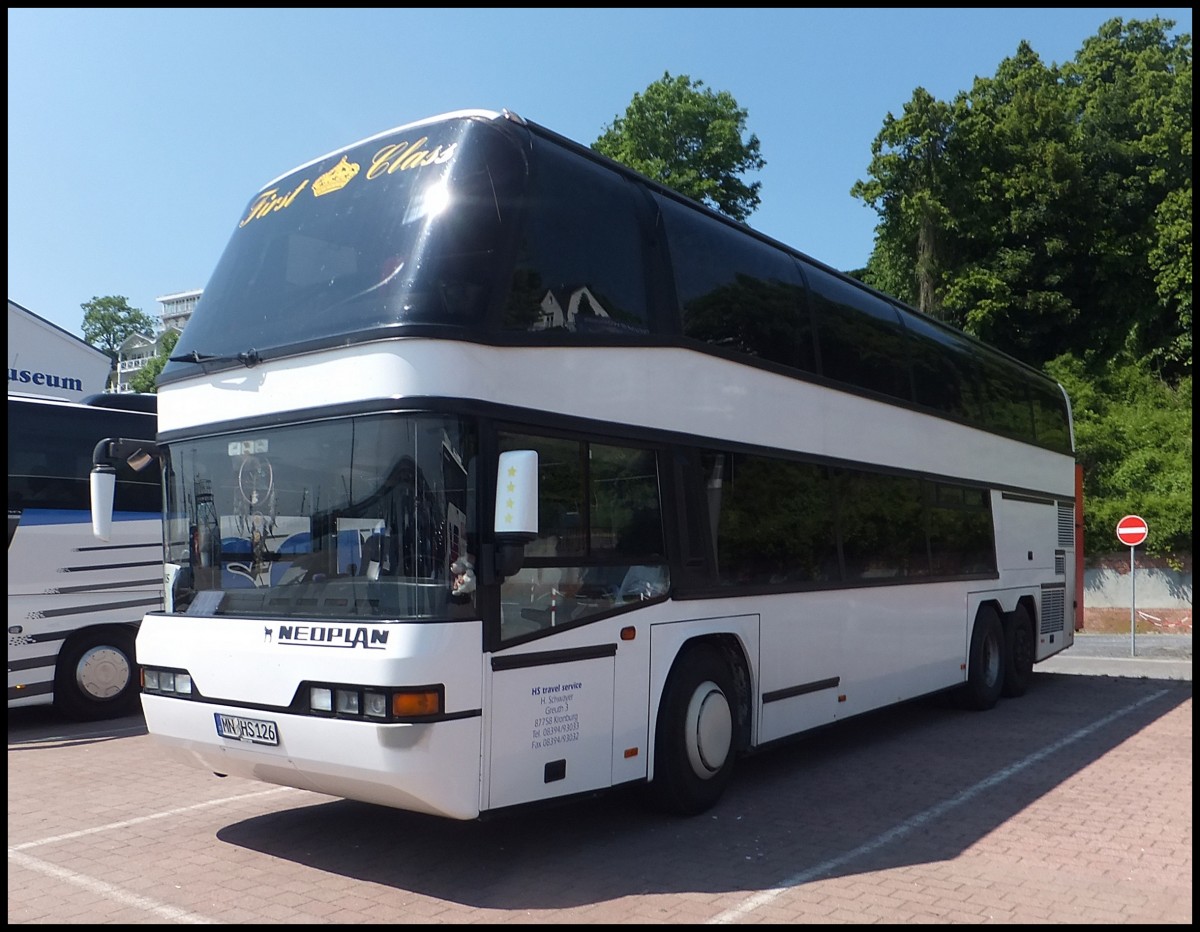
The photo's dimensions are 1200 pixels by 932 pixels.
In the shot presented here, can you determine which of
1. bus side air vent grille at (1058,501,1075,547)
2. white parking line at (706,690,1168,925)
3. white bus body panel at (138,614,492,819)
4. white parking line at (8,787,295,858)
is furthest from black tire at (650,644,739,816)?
bus side air vent grille at (1058,501,1075,547)

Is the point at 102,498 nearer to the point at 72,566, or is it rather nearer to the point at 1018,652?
the point at 72,566

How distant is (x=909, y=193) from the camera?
39188 mm

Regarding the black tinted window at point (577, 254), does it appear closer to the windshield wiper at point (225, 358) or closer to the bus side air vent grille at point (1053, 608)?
the windshield wiper at point (225, 358)

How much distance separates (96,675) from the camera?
11.7 meters

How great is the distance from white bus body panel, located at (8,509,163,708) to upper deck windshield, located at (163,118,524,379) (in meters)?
5.43

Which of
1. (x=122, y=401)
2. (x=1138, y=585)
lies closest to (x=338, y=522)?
(x=122, y=401)

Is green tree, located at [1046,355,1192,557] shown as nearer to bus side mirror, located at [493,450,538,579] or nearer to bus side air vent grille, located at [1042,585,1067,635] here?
bus side air vent grille, located at [1042,585,1067,635]

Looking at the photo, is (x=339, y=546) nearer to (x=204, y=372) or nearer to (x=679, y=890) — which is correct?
(x=204, y=372)

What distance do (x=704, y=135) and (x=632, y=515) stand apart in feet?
121

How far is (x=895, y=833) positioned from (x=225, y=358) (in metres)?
5.17

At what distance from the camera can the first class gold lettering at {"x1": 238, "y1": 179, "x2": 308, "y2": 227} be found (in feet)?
22.9

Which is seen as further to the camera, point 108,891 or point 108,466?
point 108,466

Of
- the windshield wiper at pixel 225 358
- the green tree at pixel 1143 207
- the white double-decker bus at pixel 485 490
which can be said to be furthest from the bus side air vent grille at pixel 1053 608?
the green tree at pixel 1143 207

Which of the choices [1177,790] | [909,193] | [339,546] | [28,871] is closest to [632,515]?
[339,546]
